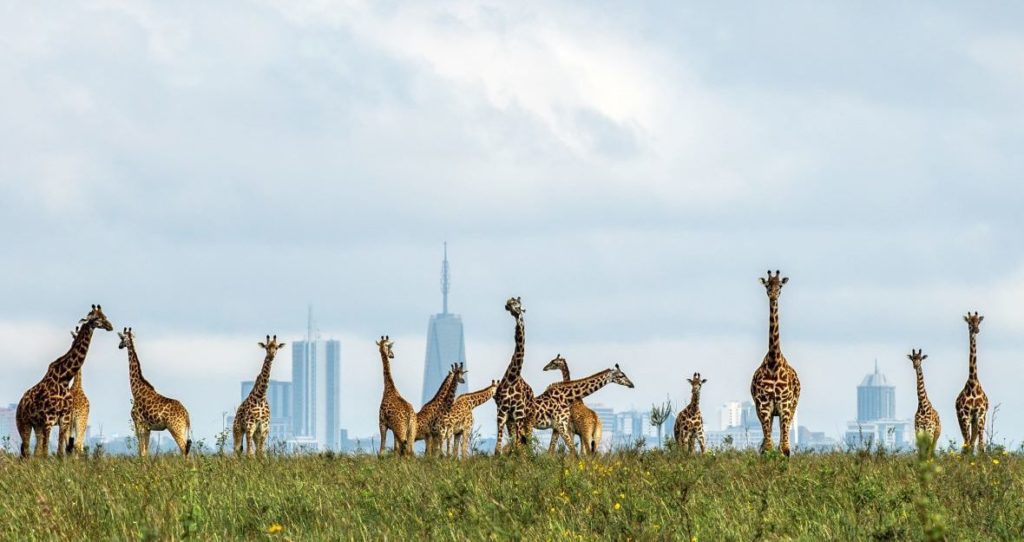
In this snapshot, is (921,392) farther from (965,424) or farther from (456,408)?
(456,408)

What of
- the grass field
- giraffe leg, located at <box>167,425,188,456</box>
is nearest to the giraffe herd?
giraffe leg, located at <box>167,425,188,456</box>

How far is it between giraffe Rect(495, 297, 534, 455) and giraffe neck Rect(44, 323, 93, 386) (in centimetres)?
632

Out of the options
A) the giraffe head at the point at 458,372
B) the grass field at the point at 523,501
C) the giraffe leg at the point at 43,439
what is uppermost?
the giraffe head at the point at 458,372

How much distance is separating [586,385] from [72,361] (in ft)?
28.1

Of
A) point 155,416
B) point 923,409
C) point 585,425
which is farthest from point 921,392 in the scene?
point 155,416

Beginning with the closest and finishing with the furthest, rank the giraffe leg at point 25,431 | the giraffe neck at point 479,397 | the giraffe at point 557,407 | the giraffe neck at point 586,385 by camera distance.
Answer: the giraffe leg at point 25,431, the giraffe at point 557,407, the giraffe neck at point 586,385, the giraffe neck at point 479,397

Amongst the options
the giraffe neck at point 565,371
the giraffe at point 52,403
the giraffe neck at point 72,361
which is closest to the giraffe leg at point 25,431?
the giraffe at point 52,403

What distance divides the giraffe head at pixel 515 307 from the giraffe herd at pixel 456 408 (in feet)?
0.05

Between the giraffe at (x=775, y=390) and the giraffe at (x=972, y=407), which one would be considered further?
the giraffe at (x=972, y=407)

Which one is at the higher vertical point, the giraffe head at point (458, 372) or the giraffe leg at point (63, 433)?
the giraffe head at point (458, 372)

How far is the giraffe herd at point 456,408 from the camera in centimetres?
2112

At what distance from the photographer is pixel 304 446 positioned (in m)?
22.0

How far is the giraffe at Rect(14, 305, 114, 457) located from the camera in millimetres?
20844

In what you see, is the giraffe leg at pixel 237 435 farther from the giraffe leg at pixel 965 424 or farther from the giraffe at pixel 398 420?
the giraffe leg at pixel 965 424
